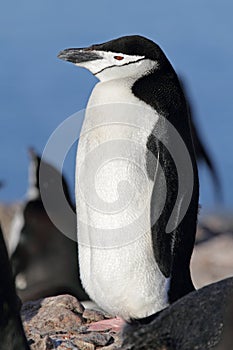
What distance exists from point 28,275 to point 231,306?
8.27m

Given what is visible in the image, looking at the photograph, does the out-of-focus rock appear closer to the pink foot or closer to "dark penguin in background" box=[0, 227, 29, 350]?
the pink foot

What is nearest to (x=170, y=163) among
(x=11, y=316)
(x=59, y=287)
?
(x=11, y=316)

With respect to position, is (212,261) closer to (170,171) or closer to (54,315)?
(170,171)

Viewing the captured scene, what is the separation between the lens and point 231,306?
10.2ft

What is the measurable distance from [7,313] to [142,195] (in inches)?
81.8

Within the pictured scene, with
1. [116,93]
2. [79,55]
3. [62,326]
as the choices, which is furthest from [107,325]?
[79,55]

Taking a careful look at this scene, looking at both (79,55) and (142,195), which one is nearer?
(142,195)

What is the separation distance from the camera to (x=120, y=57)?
242 inches

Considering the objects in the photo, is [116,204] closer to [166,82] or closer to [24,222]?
[166,82]

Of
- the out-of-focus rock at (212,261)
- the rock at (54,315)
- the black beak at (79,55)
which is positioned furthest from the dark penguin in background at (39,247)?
the rock at (54,315)

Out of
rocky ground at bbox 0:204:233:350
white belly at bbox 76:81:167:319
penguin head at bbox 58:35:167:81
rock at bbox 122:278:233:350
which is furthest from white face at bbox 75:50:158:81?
rock at bbox 122:278:233:350

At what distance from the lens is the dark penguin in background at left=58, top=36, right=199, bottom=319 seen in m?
5.91

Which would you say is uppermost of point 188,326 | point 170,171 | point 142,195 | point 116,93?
point 116,93

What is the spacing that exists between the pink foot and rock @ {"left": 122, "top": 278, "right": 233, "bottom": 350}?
1218 millimetres
